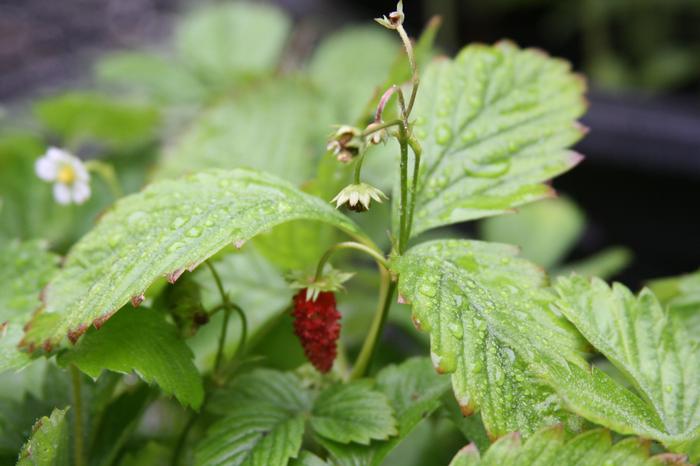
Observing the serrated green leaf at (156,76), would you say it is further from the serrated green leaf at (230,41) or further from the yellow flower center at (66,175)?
the yellow flower center at (66,175)

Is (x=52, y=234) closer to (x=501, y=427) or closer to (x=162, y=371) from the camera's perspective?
(x=162, y=371)

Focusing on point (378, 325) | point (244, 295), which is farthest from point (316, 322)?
point (244, 295)

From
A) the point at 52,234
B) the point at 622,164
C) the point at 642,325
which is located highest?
the point at 642,325

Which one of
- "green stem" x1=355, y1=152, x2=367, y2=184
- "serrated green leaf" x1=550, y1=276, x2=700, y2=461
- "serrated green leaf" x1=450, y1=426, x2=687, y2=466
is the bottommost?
"serrated green leaf" x1=450, y1=426, x2=687, y2=466

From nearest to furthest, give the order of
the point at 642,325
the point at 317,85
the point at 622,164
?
the point at 642,325
the point at 317,85
the point at 622,164

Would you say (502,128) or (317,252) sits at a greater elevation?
(502,128)

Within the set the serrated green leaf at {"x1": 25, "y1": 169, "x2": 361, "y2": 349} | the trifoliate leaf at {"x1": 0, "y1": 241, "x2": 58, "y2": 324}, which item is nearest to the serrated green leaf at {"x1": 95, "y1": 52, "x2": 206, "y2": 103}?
the trifoliate leaf at {"x1": 0, "y1": 241, "x2": 58, "y2": 324}

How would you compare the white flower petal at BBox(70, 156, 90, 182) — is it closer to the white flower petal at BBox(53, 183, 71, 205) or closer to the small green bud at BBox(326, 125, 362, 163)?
the white flower petal at BBox(53, 183, 71, 205)

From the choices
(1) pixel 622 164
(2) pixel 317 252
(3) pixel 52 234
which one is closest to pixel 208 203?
(2) pixel 317 252
